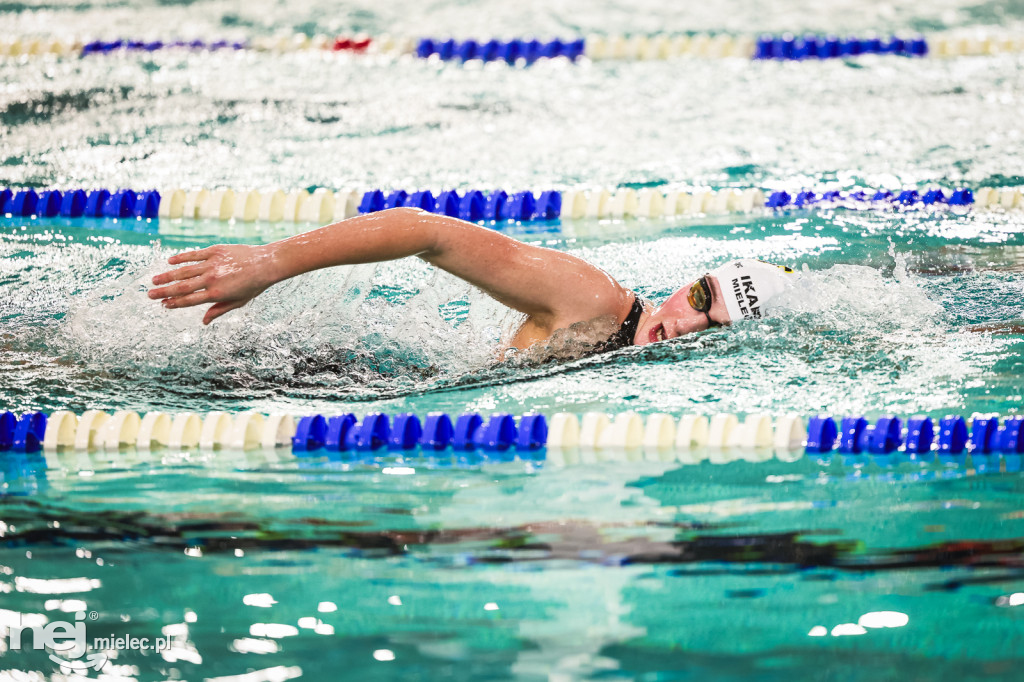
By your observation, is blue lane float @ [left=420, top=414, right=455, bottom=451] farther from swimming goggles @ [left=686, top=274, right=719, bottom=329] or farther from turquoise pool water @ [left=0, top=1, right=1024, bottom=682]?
swimming goggles @ [left=686, top=274, right=719, bottom=329]

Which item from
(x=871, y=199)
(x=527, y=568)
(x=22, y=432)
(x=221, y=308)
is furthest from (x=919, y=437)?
(x=22, y=432)

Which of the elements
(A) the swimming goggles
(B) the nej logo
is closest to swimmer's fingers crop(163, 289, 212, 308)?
(B) the nej logo

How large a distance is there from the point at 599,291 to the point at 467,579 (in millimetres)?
1080

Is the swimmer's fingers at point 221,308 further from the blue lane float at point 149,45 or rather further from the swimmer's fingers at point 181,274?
the blue lane float at point 149,45

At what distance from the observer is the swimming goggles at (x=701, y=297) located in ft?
10.1

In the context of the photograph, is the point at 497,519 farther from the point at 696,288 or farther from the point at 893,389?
the point at 893,389

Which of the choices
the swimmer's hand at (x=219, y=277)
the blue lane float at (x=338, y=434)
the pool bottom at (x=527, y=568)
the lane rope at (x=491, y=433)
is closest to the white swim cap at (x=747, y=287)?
the lane rope at (x=491, y=433)

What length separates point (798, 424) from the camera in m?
2.79

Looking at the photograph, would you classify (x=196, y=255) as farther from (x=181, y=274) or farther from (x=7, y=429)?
(x=7, y=429)

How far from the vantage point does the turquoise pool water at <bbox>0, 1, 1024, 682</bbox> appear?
6.73 ft

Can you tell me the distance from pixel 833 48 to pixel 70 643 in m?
6.48

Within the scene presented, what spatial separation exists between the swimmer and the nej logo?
30.3 inches

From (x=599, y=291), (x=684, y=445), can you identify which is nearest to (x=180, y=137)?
(x=599, y=291)

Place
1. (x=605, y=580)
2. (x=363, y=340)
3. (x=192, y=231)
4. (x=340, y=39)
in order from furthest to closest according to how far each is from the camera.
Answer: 1. (x=340, y=39)
2. (x=192, y=231)
3. (x=363, y=340)
4. (x=605, y=580)
